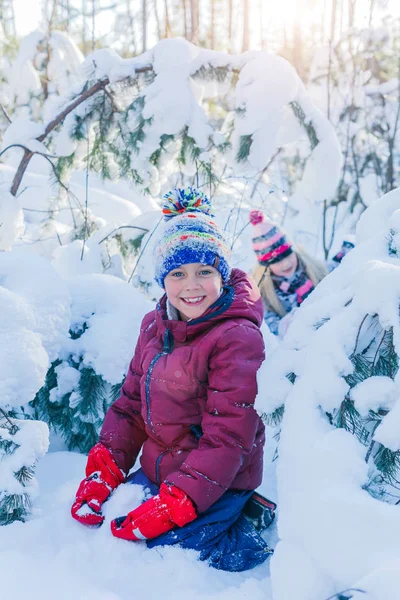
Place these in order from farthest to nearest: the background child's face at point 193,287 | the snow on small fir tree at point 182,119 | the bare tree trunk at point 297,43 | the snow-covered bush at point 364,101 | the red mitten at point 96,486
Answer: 1. the bare tree trunk at point 297,43
2. the snow-covered bush at point 364,101
3. the snow on small fir tree at point 182,119
4. the background child's face at point 193,287
5. the red mitten at point 96,486

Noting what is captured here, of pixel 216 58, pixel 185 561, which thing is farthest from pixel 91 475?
pixel 216 58

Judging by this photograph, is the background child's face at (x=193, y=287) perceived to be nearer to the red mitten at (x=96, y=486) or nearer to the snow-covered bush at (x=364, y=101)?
the red mitten at (x=96, y=486)

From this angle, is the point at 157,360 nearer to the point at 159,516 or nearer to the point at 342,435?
the point at 159,516

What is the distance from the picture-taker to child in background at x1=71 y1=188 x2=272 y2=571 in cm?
179

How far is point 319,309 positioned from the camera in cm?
153

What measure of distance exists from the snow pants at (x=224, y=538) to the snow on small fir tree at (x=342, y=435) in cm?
58

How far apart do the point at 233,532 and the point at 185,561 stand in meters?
0.25

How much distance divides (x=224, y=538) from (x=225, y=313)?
0.84m

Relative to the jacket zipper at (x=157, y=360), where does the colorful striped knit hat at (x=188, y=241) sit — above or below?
above

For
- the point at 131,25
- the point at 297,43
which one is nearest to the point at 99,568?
the point at 297,43

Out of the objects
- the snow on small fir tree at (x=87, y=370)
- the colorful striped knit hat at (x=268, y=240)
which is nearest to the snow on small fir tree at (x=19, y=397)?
the snow on small fir tree at (x=87, y=370)

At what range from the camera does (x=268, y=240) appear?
398 cm

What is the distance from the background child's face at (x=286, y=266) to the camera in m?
4.03

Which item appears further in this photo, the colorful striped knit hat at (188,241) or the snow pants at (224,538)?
the colorful striped knit hat at (188,241)
